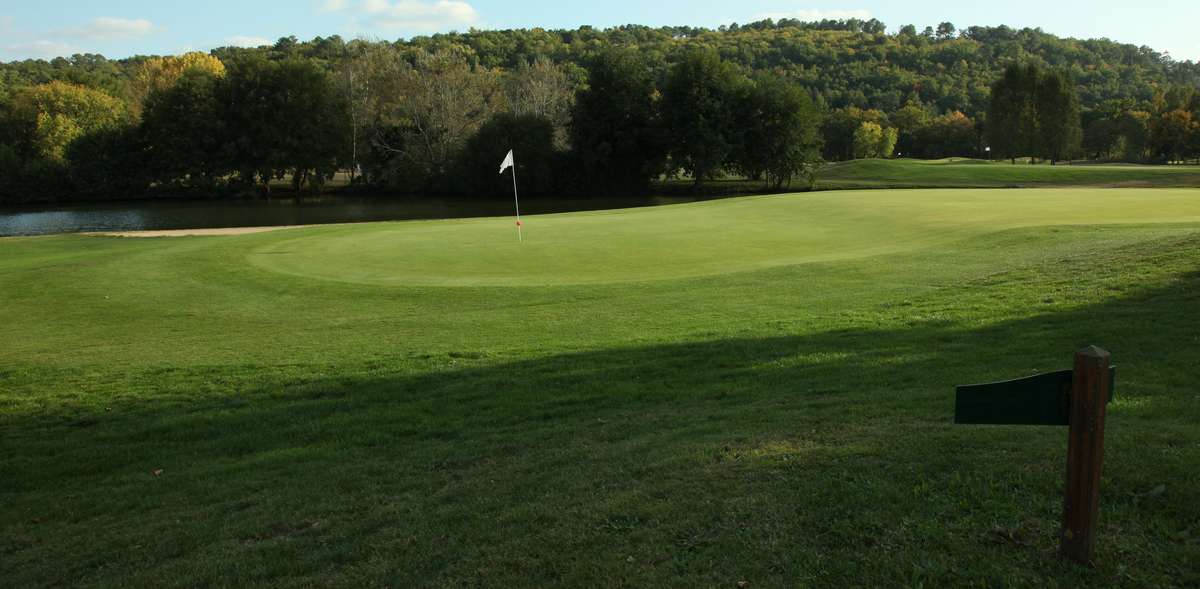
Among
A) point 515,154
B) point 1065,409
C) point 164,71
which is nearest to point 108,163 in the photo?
point 164,71

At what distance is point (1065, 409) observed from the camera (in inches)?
153

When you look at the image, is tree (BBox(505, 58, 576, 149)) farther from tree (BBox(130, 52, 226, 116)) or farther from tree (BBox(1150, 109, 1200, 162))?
tree (BBox(1150, 109, 1200, 162))

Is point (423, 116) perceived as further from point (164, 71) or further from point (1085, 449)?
point (1085, 449)

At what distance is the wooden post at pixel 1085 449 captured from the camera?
3.74 metres

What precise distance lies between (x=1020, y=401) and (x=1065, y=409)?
21 centimetres

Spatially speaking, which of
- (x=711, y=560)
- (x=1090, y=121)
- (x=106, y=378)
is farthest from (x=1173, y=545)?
(x=1090, y=121)

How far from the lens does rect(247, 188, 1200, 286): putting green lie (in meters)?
19.0

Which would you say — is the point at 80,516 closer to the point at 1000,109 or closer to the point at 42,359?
the point at 42,359

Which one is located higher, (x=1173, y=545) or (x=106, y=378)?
(x=1173, y=545)

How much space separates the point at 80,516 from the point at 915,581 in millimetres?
6040

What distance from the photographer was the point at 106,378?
37.5 feet

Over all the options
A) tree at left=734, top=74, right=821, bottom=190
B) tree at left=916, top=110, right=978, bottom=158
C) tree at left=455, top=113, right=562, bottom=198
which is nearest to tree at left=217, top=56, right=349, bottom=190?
tree at left=455, top=113, right=562, bottom=198

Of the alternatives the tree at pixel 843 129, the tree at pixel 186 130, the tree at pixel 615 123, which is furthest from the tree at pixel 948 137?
the tree at pixel 186 130

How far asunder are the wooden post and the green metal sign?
6 cm
